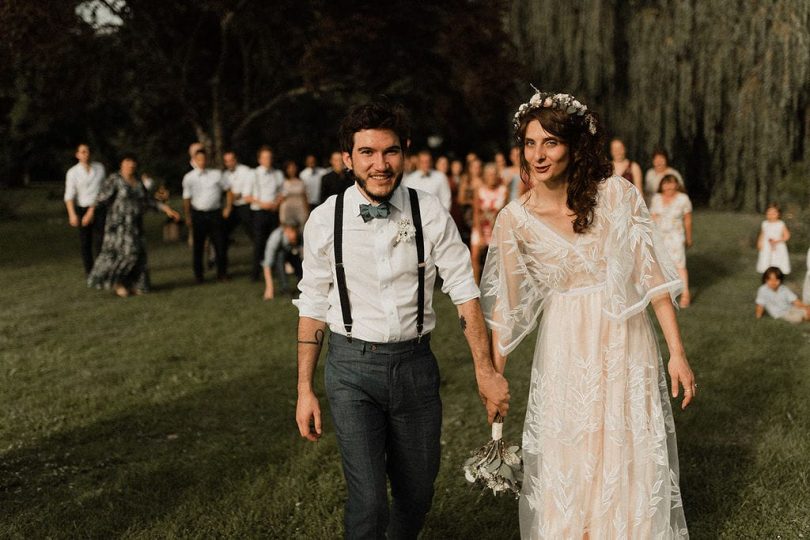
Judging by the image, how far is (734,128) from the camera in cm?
1603

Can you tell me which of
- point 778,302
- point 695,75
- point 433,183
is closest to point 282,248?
point 433,183

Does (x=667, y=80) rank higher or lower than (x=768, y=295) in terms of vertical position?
higher

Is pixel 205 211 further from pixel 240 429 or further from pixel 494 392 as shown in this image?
pixel 494 392

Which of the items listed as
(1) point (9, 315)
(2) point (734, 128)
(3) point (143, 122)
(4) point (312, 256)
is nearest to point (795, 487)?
(4) point (312, 256)

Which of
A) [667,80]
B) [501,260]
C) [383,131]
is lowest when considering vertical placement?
[501,260]

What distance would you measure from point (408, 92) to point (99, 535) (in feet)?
60.0

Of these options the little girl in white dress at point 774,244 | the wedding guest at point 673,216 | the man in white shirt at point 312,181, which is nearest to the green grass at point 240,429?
the wedding guest at point 673,216

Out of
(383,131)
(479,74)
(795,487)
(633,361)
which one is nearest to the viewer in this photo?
(383,131)

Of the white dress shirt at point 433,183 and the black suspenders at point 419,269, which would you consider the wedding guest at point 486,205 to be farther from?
the black suspenders at point 419,269

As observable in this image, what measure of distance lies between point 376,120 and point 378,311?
2.38 ft

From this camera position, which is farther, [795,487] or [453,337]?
[453,337]

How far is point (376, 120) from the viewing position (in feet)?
10.2

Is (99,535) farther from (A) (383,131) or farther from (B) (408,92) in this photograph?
(B) (408,92)

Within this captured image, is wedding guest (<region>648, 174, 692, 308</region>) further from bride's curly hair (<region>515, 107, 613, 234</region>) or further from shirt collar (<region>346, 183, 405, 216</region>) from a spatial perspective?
shirt collar (<region>346, 183, 405, 216</region>)
